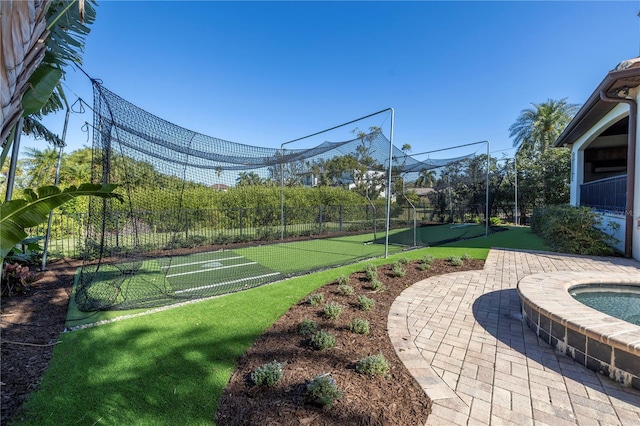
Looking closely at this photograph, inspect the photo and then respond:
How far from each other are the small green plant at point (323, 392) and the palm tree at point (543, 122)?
2658 centimetres

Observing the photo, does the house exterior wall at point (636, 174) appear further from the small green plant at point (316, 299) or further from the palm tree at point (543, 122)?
the palm tree at point (543, 122)

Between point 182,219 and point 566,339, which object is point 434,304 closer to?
point 566,339

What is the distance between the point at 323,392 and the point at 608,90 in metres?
9.21

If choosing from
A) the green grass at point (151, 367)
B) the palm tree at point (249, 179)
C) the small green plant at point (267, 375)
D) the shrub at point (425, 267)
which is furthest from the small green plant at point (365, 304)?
the palm tree at point (249, 179)

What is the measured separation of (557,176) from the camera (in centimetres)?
1633

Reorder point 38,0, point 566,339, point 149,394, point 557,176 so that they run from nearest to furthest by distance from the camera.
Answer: point 38,0, point 149,394, point 566,339, point 557,176

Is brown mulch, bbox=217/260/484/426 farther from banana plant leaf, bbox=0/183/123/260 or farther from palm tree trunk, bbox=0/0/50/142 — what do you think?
palm tree trunk, bbox=0/0/50/142

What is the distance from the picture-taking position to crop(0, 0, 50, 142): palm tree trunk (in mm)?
1098

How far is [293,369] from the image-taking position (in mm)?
2389

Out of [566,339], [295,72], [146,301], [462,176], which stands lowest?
[146,301]

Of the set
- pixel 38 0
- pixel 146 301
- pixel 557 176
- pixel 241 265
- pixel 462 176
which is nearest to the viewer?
pixel 38 0

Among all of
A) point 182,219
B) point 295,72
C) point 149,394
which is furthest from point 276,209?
point 149,394

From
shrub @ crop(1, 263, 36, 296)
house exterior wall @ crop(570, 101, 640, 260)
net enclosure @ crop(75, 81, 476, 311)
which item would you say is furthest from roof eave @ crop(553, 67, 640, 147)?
shrub @ crop(1, 263, 36, 296)

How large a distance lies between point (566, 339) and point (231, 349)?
127 inches
